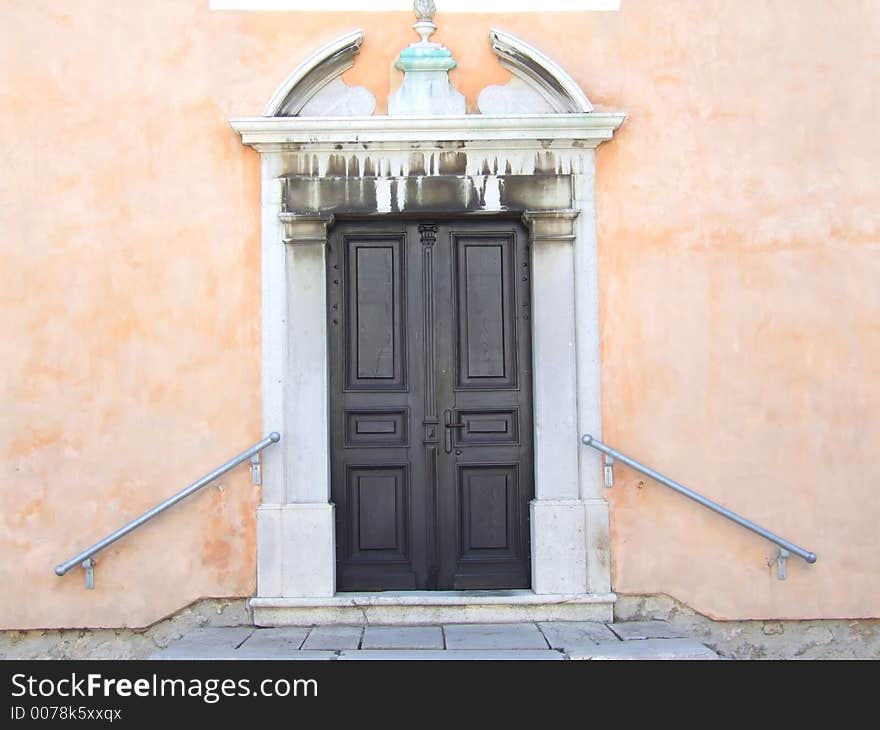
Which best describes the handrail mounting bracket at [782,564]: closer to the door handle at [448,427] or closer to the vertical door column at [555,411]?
the vertical door column at [555,411]

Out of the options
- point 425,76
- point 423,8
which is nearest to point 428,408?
point 425,76

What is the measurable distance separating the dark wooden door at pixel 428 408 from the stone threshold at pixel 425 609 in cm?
24

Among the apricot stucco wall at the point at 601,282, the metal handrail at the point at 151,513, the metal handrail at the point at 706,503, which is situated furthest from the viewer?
the apricot stucco wall at the point at 601,282

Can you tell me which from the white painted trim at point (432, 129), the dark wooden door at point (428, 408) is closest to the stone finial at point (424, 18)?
the white painted trim at point (432, 129)

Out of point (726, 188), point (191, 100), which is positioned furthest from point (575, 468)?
point (191, 100)

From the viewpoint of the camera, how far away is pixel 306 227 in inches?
219

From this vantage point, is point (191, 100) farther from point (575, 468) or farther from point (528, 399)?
point (575, 468)

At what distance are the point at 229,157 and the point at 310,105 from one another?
56 cm

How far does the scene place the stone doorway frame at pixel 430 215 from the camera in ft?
17.9

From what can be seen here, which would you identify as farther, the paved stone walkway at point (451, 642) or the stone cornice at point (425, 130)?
the stone cornice at point (425, 130)

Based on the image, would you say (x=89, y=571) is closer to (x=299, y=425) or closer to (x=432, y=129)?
(x=299, y=425)

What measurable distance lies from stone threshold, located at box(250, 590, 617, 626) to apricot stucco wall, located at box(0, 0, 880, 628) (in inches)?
9.6

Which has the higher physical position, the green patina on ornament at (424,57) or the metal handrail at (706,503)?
the green patina on ornament at (424,57)

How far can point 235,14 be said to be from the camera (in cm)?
561
